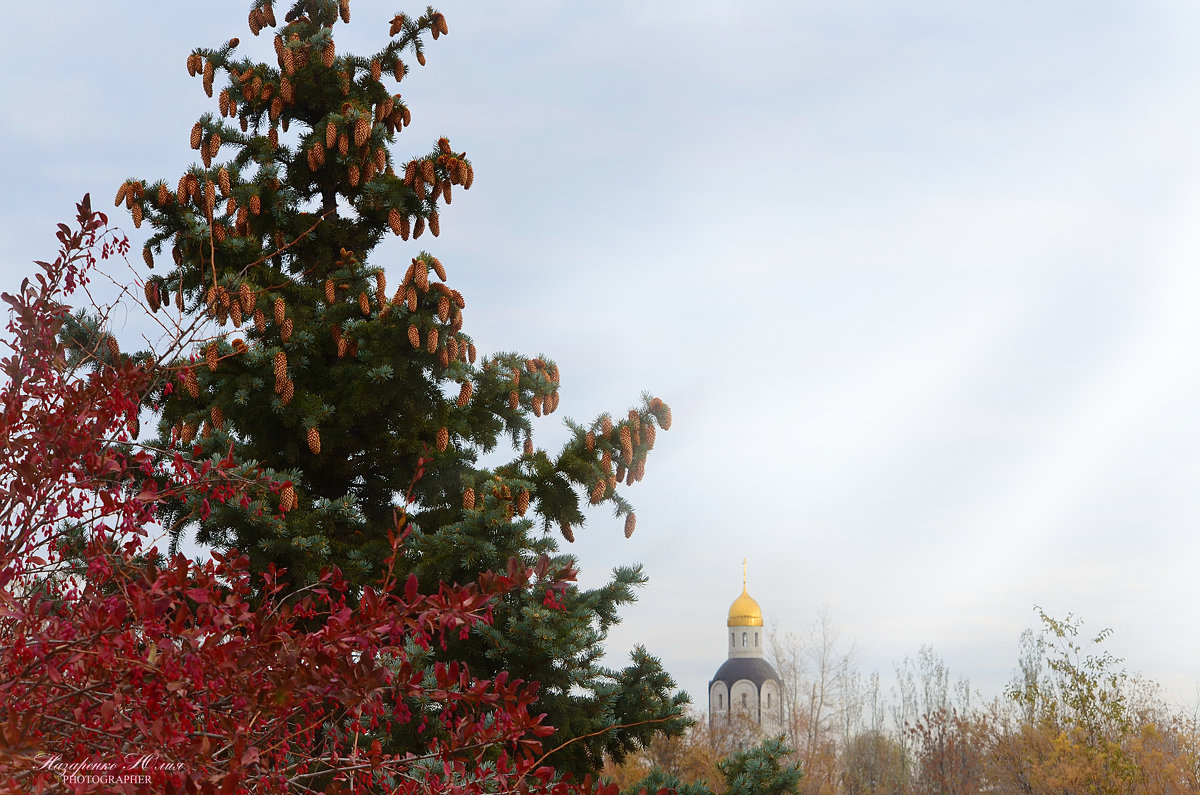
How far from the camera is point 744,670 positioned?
67.1 meters

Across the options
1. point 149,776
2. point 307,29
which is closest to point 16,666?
A: point 149,776

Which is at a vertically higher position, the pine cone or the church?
the church

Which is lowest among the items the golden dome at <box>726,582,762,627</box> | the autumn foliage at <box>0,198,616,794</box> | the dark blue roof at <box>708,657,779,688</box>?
the autumn foliage at <box>0,198,616,794</box>

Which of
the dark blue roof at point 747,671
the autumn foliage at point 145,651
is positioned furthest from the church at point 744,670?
the autumn foliage at point 145,651

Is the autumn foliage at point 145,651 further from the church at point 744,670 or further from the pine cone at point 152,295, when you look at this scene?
the church at point 744,670

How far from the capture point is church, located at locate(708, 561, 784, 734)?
Result: 65750 mm

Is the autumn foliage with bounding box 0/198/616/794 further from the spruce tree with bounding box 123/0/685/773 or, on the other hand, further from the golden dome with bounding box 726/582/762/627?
the golden dome with bounding box 726/582/762/627

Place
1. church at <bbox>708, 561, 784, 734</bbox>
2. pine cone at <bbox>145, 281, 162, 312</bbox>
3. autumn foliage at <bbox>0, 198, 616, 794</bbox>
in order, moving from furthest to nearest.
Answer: church at <bbox>708, 561, 784, 734</bbox> < pine cone at <bbox>145, 281, 162, 312</bbox> < autumn foliage at <bbox>0, 198, 616, 794</bbox>

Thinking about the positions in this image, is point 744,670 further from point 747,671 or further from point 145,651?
point 145,651

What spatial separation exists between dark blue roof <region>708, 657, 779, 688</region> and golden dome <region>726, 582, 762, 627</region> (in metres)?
2.53

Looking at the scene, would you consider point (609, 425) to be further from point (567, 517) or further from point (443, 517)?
point (443, 517)

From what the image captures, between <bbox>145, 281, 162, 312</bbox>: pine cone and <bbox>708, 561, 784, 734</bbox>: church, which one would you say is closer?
<bbox>145, 281, 162, 312</bbox>: pine cone

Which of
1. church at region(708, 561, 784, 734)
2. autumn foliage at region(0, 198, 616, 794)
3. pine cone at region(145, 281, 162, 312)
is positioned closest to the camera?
autumn foliage at region(0, 198, 616, 794)

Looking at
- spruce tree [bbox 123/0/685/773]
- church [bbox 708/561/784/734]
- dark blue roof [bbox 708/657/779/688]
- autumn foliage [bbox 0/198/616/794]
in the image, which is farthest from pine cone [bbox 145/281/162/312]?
dark blue roof [bbox 708/657/779/688]
